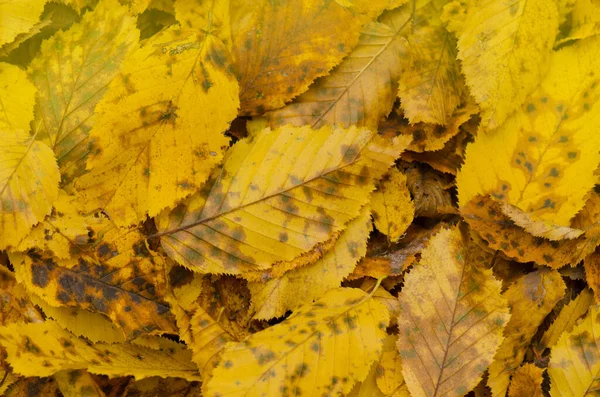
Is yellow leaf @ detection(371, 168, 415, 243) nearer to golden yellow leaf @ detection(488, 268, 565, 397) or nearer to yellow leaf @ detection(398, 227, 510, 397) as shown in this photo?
yellow leaf @ detection(398, 227, 510, 397)

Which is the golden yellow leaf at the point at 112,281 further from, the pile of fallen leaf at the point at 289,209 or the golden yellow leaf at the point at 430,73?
the golden yellow leaf at the point at 430,73

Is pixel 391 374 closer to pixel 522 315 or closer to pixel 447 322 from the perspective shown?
pixel 447 322

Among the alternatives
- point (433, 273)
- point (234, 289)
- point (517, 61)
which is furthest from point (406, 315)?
point (517, 61)

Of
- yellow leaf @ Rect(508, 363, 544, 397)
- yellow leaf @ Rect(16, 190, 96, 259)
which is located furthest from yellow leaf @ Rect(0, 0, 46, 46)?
yellow leaf @ Rect(508, 363, 544, 397)

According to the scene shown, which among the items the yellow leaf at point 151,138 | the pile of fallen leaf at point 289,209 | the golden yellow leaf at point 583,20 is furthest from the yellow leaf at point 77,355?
the golden yellow leaf at point 583,20

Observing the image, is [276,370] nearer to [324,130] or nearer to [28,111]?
[324,130]

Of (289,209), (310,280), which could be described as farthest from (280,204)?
(310,280)
